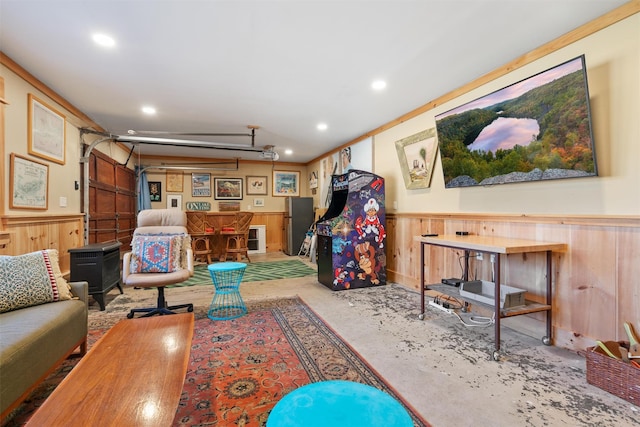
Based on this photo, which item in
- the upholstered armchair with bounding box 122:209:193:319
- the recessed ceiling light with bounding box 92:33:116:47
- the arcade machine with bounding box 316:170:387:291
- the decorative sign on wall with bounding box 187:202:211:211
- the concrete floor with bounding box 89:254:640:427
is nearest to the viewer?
the concrete floor with bounding box 89:254:640:427

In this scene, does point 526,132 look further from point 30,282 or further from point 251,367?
point 30,282

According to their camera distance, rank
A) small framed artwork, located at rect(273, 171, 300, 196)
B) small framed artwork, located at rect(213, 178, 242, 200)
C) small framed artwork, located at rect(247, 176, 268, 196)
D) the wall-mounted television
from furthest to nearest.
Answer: small framed artwork, located at rect(273, 171, 300, 196) < small framed artwork, located at rect(247, 176, 268, 196) < small framed artwork, located at rect(213, 178, 242, 200) < the wall-mounted television

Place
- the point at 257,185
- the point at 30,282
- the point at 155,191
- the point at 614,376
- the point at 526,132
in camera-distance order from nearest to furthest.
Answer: the point at 614,376 → the point at 30,282 → the point at 526,132 → the point at 155,191 → the point at 257,185

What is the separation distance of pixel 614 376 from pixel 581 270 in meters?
0.78

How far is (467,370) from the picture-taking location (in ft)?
6.52

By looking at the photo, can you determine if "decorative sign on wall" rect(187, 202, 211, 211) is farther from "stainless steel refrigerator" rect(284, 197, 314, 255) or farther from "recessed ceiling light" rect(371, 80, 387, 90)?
"recessed ceiling light" rect(371, 80, 387, 90)

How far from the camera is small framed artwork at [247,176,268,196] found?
305 inches

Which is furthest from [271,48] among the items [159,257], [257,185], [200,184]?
[200,184]

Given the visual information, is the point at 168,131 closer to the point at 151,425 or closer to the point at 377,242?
the point at 377,242

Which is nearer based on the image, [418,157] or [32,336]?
[32,336]

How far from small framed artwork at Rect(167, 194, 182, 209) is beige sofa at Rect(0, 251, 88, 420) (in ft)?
17.5

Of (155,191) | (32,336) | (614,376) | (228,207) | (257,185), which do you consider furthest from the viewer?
(257,185)

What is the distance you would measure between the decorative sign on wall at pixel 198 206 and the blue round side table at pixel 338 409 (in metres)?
7.01

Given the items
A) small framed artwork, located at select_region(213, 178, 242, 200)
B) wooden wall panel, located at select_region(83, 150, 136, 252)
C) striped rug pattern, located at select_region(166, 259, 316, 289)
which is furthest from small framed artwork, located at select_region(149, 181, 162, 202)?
striped rug pattern, located at select_region(166, 259, 316, 289)
